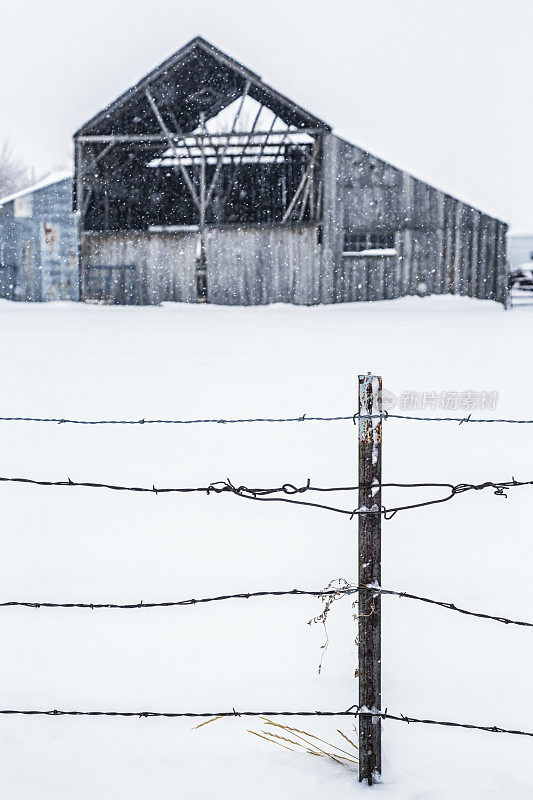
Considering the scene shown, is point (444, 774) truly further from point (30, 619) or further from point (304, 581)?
point (30, 619)

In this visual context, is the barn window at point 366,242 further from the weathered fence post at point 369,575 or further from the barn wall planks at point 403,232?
the weathered fence post at point 369,575

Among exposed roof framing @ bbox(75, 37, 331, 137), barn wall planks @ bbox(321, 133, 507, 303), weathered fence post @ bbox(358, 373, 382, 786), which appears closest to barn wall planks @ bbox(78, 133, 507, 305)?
barn wall planks @ bbox(321, 133, 507, 303)

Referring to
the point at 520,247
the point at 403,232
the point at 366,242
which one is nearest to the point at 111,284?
the point at 366,242

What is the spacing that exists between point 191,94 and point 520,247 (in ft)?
53.4

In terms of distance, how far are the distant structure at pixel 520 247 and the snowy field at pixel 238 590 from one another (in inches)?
1000

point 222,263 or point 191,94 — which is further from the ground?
point 191,94

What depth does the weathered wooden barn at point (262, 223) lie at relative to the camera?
23.6 m

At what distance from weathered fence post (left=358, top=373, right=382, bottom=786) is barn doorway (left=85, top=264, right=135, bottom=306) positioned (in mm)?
23138

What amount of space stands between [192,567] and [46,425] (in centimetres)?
412

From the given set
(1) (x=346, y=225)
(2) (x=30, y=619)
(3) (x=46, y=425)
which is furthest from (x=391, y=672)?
(1) (x=346, y=225)

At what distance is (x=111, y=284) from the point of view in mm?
25281

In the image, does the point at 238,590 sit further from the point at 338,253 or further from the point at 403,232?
the point at 403,232

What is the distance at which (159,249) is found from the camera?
81.9 feet

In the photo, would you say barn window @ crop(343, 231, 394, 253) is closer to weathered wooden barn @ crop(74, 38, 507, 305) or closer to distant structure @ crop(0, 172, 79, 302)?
weathered wooden barn @ crop(74, 38, 507, 305)
